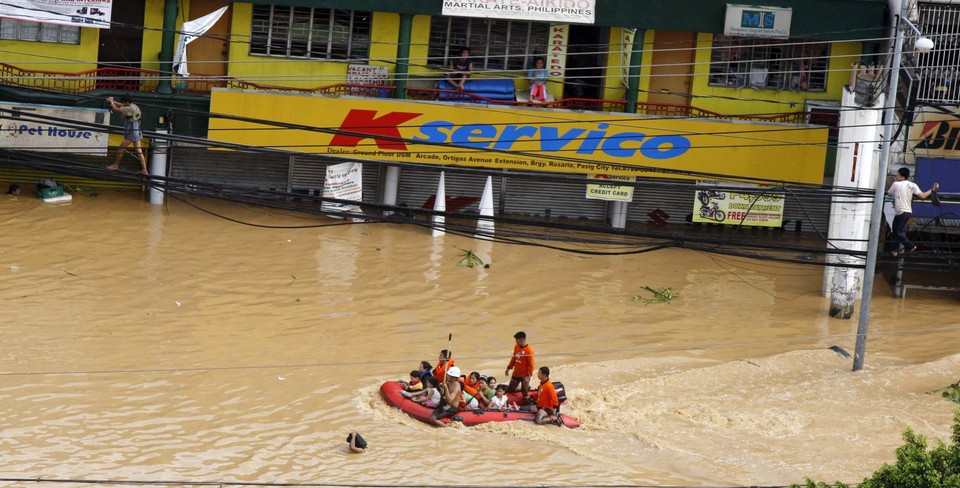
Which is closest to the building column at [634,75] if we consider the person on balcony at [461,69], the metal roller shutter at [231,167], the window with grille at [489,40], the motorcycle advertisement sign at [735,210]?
the window with grille at [489,40]

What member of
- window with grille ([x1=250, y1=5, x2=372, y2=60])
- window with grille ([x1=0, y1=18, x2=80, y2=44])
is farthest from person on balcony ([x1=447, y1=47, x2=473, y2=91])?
window with grille ([x1=0, y1=18, x2=80, y2=44])

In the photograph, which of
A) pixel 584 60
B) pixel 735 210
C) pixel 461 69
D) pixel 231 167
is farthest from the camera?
pixel 584 60

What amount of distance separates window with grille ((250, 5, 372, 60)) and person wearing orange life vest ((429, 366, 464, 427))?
12180 millimetres

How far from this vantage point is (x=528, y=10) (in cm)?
2775

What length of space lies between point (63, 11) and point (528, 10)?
1011 cm

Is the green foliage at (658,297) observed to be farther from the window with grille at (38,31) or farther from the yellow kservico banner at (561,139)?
the window with grille at (38,31)

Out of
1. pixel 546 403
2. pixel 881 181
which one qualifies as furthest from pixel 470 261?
pixel 881 181

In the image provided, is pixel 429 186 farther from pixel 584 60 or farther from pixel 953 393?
pixel 953 393

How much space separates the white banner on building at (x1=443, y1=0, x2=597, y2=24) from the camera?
1088 inches

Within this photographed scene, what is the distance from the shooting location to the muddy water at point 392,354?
17.5 meters

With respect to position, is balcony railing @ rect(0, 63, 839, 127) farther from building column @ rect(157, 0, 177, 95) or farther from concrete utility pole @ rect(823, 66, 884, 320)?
concrete utility pole @ rect(823, 66, 884, 320)

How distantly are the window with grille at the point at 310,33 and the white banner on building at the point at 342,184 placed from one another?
2709 mm

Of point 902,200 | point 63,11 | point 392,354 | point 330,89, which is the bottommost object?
point 392,354

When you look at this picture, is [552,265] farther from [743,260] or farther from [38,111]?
[38,111]
